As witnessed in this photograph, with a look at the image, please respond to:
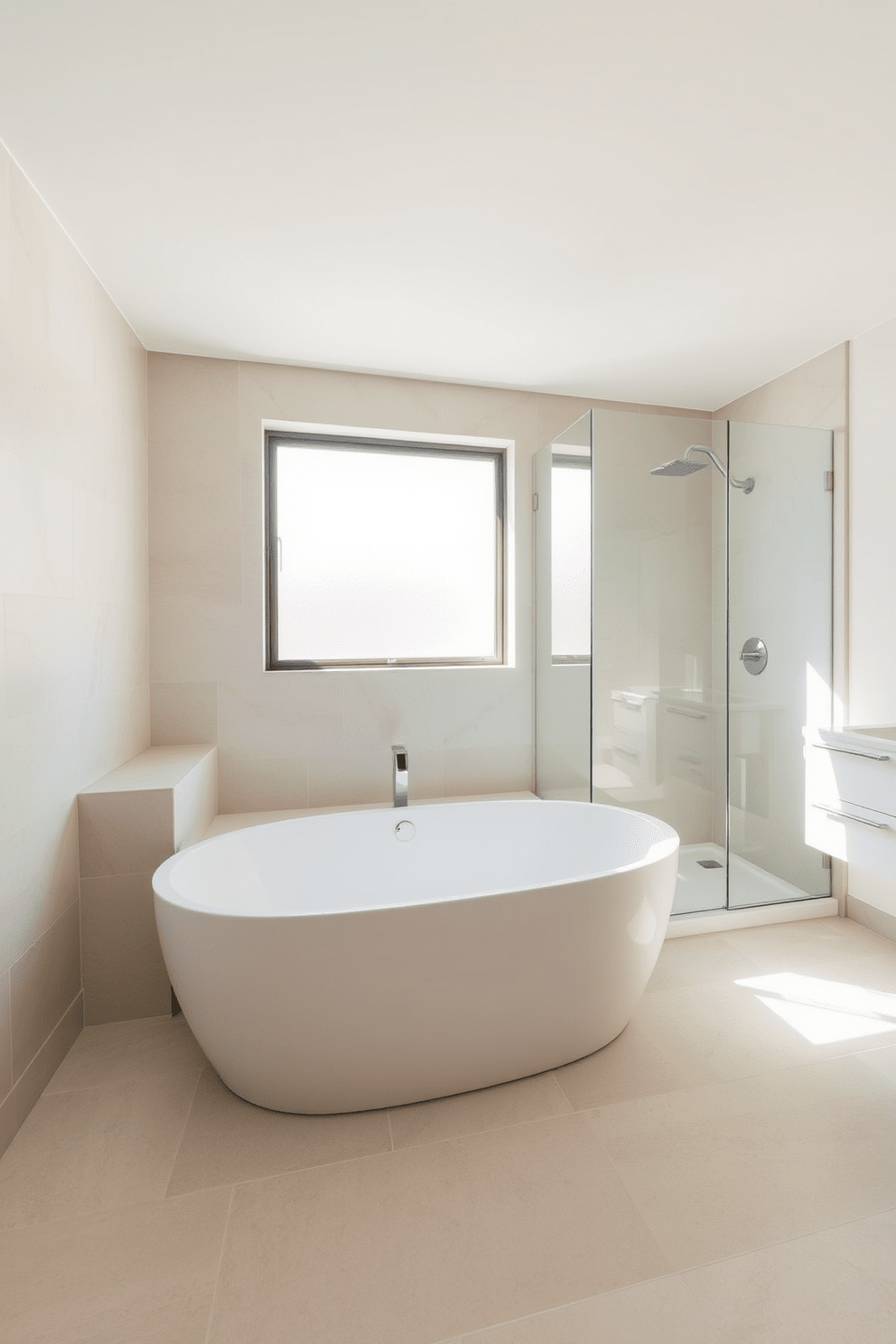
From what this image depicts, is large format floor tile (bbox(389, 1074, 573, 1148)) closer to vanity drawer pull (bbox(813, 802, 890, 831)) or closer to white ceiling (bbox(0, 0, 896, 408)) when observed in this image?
vanity drawer pull (bbox(813, 802, 890, 831))

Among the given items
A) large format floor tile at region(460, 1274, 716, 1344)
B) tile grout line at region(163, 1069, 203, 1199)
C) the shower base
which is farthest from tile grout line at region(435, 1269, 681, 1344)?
the shower base

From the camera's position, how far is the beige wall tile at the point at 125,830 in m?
2.00

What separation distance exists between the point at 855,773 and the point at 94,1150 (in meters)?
2.48

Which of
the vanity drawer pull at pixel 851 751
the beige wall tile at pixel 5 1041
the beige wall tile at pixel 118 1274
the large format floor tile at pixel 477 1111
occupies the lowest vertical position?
the beige wall tile at pixel 118 1274

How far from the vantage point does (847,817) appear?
2.21 metres

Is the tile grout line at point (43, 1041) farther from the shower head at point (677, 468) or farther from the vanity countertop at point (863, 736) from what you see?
the shower head at point (677, 468)

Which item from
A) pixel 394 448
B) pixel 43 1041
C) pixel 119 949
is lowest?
pixel 43 1041

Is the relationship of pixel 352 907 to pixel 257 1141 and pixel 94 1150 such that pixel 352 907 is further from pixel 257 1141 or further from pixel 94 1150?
pixel 94 1150

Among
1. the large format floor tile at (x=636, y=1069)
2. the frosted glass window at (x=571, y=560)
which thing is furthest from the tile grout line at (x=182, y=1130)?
the frosted glass window at (x=571, y=560)

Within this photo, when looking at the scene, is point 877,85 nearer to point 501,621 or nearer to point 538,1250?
point 501,621

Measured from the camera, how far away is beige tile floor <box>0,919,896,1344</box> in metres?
1.16

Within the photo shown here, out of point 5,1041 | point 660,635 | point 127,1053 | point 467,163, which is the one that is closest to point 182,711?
point 127,1053

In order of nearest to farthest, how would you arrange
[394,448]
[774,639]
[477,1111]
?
[477,1111]
[774,639]
[394,448]

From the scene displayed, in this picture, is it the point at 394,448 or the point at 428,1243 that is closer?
the point at 428,1243
